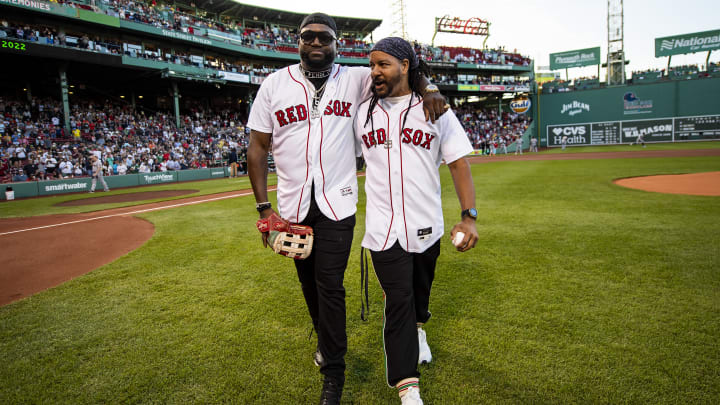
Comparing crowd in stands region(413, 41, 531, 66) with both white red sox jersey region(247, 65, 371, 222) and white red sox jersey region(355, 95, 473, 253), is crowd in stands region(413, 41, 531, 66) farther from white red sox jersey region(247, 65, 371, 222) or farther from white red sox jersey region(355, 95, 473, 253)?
white red sox jersey region(355, 95, 473, 253)

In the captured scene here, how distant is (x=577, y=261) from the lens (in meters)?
4.35

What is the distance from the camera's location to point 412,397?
203 cm

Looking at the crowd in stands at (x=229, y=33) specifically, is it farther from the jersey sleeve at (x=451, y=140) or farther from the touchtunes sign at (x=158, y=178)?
the jersey sleeve at (x=451, y=140)

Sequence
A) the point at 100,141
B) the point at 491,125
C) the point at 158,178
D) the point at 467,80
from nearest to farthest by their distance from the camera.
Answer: the point at 158,178
the point at 100,141
the point at 491,125
the point at 467,80

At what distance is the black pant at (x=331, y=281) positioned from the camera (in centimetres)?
222

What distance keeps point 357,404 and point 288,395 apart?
16.9 inches

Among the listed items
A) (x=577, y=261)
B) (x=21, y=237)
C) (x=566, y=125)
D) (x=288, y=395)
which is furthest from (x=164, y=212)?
(x=566, y=125)

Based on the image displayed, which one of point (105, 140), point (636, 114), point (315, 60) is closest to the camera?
point (315, 60)

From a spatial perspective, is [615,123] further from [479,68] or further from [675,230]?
[675,230]

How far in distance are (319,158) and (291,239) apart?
1.74ft

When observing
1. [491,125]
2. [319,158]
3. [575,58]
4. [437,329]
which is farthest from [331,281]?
[575,58]

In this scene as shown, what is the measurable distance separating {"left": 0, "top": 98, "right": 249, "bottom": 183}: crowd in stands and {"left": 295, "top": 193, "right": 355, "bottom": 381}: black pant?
56.6 feet

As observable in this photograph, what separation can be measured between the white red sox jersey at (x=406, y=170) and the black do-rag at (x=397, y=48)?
241mm

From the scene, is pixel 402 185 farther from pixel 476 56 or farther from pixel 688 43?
pixel 688 43
